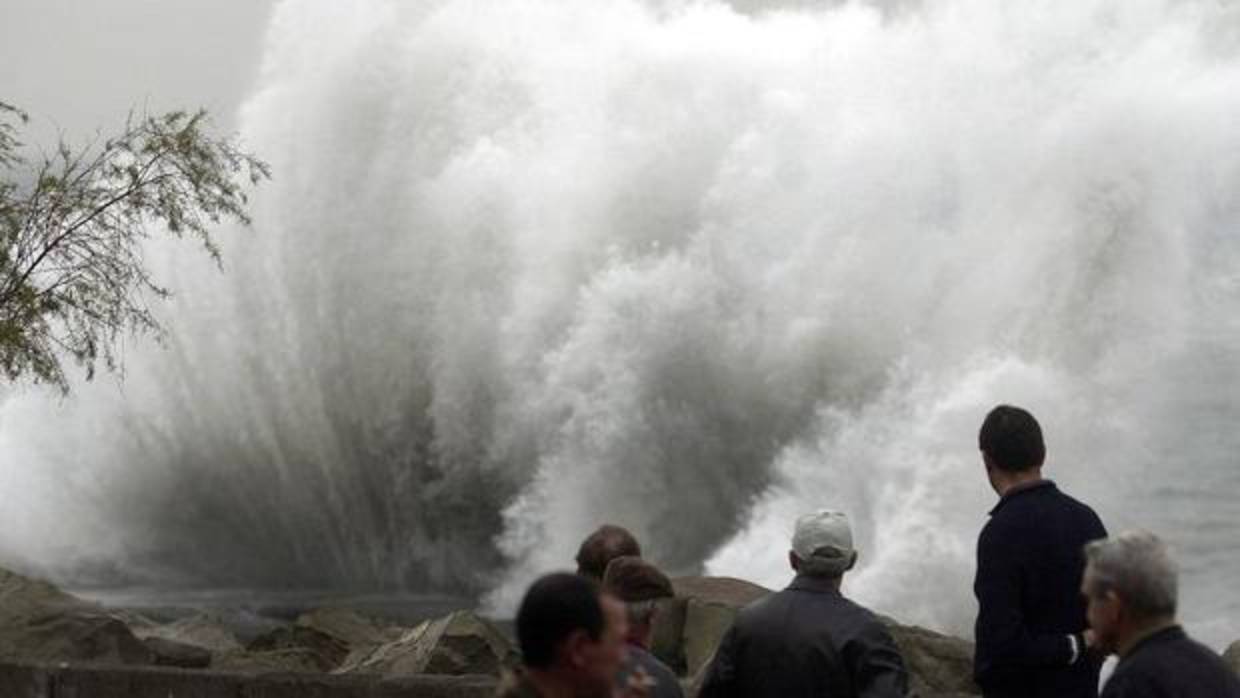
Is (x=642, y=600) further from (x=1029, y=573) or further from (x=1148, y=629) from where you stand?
(x=1148, y=629)

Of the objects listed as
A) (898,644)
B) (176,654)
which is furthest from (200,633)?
(898,644)

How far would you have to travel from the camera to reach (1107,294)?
87.3 feet

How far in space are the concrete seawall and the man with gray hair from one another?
465 centimetres

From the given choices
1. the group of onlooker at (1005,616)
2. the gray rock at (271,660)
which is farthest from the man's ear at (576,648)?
the gray rock at (271,660)

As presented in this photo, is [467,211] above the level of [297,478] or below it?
above

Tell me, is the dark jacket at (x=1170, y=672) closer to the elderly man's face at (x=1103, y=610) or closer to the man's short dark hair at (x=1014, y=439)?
the elderly man's face at (x=1103, y=610)

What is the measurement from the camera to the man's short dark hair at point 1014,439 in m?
5.39

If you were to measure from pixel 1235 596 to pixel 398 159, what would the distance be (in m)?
18.0

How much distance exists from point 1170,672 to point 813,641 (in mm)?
1176

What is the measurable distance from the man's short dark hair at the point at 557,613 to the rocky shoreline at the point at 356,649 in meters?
5.32

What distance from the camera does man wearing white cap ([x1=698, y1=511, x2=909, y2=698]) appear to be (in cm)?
508

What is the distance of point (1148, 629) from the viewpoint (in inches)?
164

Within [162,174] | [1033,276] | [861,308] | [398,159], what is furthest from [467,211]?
[162,174]

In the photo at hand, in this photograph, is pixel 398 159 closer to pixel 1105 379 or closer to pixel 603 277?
pixel 603 277
